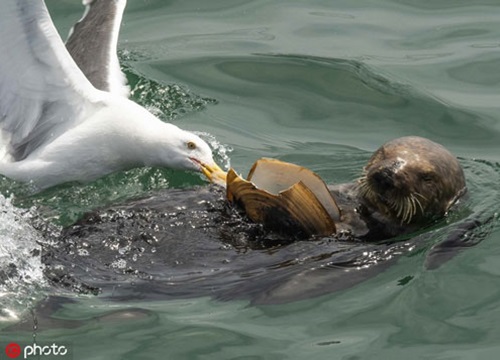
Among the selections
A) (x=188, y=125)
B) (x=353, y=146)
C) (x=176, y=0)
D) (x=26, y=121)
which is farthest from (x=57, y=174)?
(x=176, y=0)

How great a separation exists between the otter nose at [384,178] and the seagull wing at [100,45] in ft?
9.66

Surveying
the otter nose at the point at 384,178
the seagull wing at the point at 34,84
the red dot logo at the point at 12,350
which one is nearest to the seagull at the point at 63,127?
the seagull wing at the point at 34,84

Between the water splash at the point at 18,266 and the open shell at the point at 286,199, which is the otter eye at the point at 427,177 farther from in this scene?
the water splash at the point at 18,266

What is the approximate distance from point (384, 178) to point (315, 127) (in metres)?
2.66

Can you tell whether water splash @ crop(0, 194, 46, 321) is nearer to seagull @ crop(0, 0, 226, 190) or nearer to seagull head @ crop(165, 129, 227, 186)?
seagull @ crop(0, 0, 226, 190)

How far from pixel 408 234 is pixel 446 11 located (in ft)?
16.6

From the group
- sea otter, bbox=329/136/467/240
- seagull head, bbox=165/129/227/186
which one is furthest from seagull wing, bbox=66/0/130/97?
sea otter, bbox=329/136/467/240

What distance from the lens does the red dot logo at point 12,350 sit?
19.1 feet

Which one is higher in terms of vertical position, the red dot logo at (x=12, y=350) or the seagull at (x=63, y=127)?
the seagull at (x=63, y=127)

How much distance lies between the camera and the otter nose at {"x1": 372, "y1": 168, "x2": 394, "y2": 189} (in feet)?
22.3

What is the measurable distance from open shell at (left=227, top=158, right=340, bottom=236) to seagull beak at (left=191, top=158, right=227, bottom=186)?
0.96 m

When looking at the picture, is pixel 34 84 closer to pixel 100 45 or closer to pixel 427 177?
pixel 100 45

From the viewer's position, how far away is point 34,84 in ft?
27.4

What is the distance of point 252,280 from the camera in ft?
21.0
